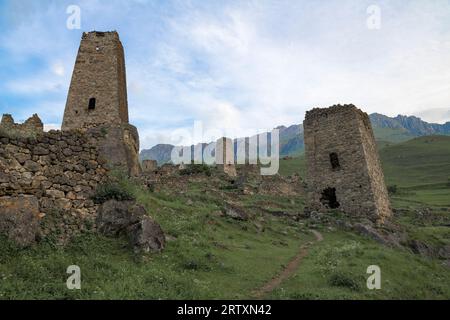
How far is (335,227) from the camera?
984 inches

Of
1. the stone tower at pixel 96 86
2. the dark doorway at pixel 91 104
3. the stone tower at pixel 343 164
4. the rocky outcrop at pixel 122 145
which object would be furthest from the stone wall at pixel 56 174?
the stone tower at pixel 343 164

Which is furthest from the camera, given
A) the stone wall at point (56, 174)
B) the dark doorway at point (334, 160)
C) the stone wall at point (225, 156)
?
the stone wall at point (225, 156)

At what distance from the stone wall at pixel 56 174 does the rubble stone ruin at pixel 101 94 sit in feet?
46.2

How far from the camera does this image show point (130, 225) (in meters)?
11.6

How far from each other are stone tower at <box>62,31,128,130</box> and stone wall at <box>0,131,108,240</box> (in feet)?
52.0

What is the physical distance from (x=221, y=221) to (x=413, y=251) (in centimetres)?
1113

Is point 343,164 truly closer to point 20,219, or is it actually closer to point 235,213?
point 235,213

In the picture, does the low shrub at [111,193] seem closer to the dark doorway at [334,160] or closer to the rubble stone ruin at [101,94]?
the rubble stone ruin at [101,94]

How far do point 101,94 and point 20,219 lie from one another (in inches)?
763

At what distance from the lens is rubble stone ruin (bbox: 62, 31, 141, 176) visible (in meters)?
26.6

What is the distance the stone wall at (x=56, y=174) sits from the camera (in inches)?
395

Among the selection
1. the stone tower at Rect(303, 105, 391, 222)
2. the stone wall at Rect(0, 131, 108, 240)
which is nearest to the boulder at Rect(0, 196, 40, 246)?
the stone wall at Rect(0, 131, 108, 240)

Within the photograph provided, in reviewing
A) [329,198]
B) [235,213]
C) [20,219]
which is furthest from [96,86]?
[20,219]
